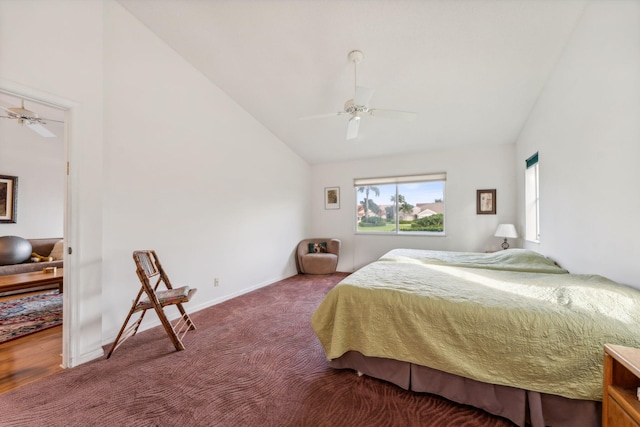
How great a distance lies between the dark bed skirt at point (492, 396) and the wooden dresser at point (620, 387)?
22cm

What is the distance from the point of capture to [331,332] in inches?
74.8

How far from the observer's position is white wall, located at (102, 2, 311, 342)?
2.36 meters

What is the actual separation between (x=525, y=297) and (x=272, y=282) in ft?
11.7

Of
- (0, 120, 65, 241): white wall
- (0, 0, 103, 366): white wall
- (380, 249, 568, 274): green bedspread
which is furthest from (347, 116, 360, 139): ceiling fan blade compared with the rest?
(0, 120, 65, 241): white wall

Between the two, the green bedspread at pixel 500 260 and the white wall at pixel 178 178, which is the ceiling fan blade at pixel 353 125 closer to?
the green bedspread at pixel 500 260

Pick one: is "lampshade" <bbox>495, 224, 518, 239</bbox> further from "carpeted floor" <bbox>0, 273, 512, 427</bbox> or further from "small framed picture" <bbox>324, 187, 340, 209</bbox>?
"carpeted floor" <bbox>0, 273, 512, 427</bbox>

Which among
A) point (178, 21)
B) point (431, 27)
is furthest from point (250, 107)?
point (431, 27)

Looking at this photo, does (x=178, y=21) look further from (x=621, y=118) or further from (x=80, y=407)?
(x=621, y=118)

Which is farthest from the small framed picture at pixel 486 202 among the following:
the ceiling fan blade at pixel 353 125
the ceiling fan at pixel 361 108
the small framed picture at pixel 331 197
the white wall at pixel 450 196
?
the ceiling fan blade at pixel 353 125

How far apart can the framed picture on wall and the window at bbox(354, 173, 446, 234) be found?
19.1ft

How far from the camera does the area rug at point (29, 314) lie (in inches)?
97.9

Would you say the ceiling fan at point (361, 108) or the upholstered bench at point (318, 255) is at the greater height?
the ceiling fan at point (361, 108)

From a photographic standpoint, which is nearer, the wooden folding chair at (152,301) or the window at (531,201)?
the wooden folding chair at (152,301)

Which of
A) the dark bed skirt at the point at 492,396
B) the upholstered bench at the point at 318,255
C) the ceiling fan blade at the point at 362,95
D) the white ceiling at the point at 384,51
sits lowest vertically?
the dark bed skirt at the point at 492,396
